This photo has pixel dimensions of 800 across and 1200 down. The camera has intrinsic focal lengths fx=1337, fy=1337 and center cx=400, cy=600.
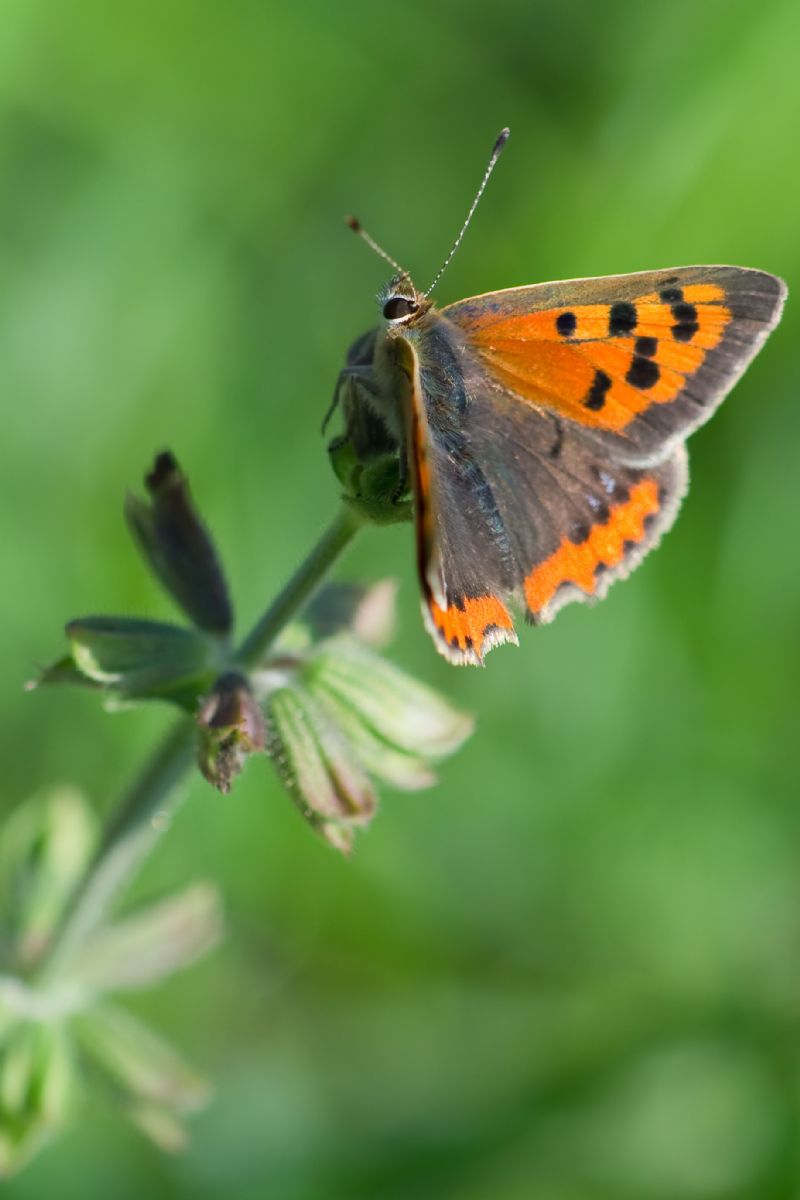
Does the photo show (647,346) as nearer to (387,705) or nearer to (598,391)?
(598,391)

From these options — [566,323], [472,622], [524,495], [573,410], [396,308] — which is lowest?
[472,622]

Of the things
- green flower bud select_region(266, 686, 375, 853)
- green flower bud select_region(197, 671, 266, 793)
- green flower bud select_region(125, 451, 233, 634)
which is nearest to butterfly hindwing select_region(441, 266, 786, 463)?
green flower bud select_region(125, 451, 233, 634)

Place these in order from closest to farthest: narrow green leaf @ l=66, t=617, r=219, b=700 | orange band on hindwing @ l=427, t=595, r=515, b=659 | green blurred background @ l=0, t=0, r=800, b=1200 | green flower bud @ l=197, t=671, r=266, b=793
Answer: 1. orange band on hindwing @ l=427, t=595, r=515, b=659
2. green flower bud @ l=197, t=671, r=266, b=793
3. narrow green leaf @ l=66, t=617, r=219, b=700
4. green blurred background @ l=0, t=0, r=800, b=1200

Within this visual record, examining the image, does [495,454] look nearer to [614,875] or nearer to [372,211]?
[614,875]

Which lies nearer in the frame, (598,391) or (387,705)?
(387,705)

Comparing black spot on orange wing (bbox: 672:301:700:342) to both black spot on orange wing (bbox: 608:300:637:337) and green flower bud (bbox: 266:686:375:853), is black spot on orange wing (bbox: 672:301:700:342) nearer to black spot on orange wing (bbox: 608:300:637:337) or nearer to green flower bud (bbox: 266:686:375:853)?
black spot on orange wing (bbox: 608:300:637:337)

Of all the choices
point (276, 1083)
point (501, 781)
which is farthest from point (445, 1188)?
point (501, 781)

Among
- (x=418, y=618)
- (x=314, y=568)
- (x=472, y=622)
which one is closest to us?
(x=472, y=622)

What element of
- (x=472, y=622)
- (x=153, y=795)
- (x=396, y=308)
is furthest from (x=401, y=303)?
(x=153, y=795)
